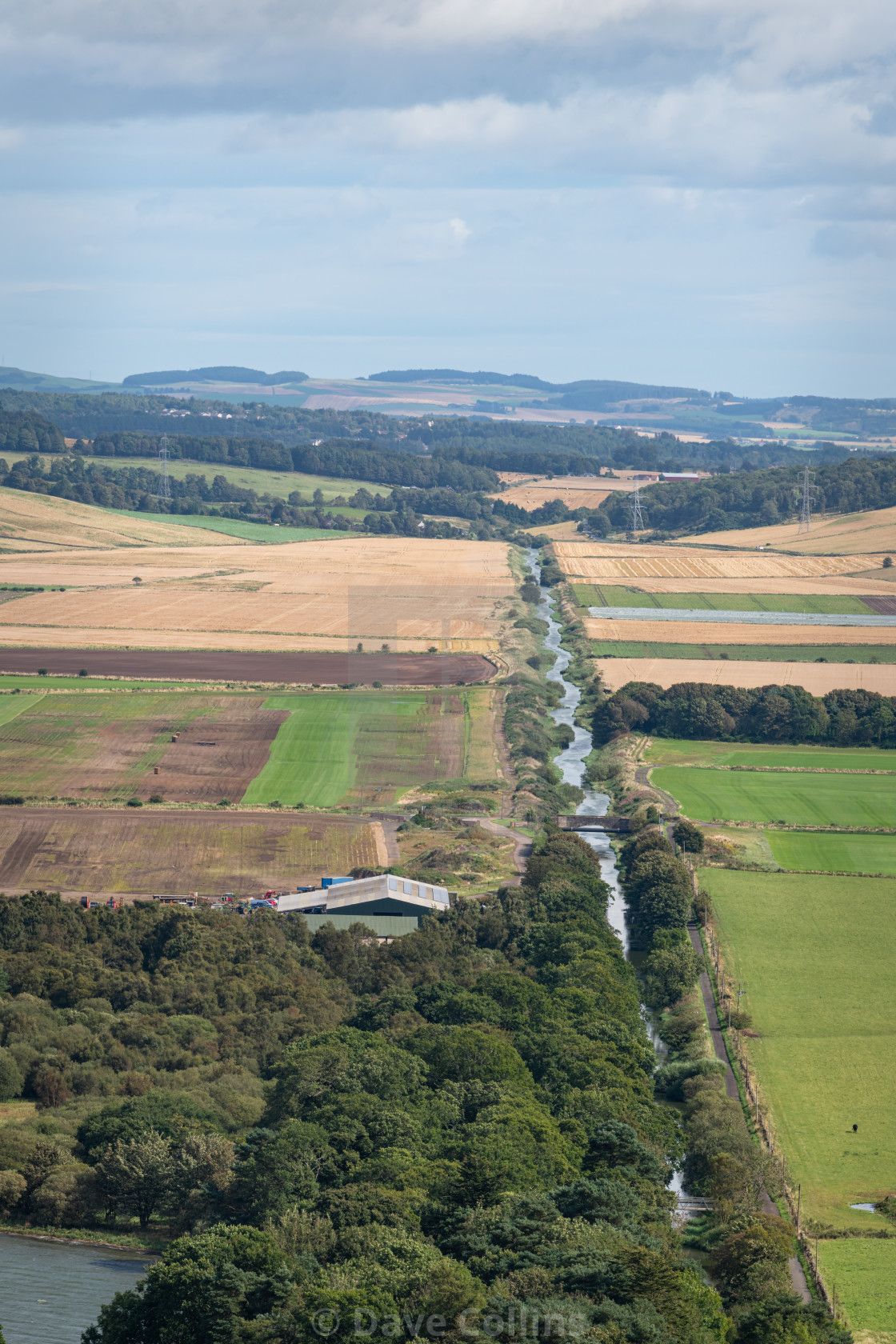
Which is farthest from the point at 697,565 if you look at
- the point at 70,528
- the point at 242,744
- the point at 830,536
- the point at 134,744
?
the point at 134,744

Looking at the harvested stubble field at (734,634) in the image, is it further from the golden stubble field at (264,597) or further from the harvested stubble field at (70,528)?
the harvested stubble field at (70,528)

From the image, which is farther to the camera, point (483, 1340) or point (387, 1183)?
point (387, 1183)

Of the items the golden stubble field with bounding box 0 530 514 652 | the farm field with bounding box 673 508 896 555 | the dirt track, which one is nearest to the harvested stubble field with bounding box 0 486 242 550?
the golden stubble field with bounding box 0 530 514 652

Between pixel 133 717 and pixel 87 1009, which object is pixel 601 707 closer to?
pixel 133 717

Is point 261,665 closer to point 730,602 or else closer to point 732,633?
point 732,633

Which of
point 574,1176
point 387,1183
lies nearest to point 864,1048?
point 574,1176

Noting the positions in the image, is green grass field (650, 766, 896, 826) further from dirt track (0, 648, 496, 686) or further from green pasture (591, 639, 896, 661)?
green pasture (591, 639, 896, 661)
